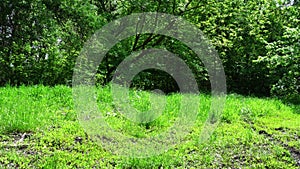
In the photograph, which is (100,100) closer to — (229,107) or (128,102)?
(128,102)

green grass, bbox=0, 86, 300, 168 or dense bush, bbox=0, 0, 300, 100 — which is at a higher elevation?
dense bush, bbox=0, 0, 300, 100

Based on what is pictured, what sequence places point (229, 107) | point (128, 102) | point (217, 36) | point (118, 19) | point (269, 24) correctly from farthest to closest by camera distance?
1. point (269, 24)
2. point (217, 36)
3. point (118, 19)
4. point (229, 107)
5. point (128, 102)

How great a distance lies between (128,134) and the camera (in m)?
3.71

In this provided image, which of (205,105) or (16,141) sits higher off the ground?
(205,105)

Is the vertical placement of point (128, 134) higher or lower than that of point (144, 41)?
lower

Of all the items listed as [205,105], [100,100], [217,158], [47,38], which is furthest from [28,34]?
[217,158]

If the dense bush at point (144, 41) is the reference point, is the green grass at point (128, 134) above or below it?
below

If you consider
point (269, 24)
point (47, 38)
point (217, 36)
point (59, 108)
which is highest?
point (269, 24)

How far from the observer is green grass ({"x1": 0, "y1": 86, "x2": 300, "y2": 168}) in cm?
303

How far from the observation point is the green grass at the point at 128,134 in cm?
303

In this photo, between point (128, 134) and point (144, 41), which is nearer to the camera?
point (128, 134)

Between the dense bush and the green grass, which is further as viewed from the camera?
the dense bush

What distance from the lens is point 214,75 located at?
10523 mm

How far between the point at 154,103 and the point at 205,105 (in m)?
0.90
